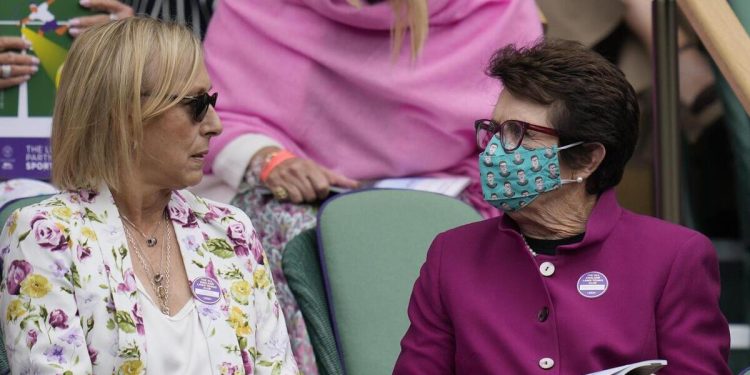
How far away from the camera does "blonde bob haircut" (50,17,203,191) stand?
3.40 metres

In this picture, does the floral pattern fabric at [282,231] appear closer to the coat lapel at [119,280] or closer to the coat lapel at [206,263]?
the coat lapel at [206,263]

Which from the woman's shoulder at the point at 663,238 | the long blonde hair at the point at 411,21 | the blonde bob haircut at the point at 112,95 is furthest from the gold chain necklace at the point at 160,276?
the long blonde hair at the point at 411,21

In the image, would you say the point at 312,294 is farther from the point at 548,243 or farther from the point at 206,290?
the point at 548,243

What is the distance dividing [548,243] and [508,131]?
0.92 feet

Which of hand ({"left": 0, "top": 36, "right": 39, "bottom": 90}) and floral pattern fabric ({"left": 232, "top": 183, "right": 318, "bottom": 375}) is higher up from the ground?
hand ({"left": 0, "top": 36, "right": 39, "bottom": 90})

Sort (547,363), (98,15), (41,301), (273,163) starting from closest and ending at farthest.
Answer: (41,301), (547,363), (273,163), (98,15)

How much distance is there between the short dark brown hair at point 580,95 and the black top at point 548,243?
0.16 m

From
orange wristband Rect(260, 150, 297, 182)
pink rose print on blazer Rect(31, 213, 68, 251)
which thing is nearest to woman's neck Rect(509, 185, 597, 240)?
pink rose print on blazer Rect(31, 213, 68, 251)

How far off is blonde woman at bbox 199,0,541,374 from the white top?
1.53m

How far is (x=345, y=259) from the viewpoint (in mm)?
4391

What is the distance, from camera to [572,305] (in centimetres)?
349

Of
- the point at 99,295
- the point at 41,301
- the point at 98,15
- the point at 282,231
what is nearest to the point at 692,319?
the point at 99,295

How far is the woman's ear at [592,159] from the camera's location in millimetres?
3547

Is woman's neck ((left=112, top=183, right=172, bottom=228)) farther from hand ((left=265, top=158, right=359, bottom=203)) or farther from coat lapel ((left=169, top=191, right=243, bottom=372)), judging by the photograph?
hand ((left=265, top=158, right=359, bottom=203))
